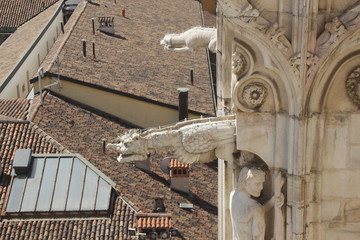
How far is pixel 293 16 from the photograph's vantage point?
27.5ft

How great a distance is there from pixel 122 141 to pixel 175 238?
2801cm

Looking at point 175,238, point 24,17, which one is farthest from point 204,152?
point 24,17

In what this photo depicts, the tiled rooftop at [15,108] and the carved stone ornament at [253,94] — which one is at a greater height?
the tiled rooftop at [15,108]

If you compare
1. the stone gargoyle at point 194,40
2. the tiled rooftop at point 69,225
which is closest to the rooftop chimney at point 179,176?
the tiled rooftop at point 69,225

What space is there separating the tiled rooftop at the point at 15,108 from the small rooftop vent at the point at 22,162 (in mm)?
6869

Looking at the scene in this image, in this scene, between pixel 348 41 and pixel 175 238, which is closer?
pixel 348 41

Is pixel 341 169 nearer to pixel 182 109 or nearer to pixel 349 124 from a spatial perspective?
Answer: pixel 349 124

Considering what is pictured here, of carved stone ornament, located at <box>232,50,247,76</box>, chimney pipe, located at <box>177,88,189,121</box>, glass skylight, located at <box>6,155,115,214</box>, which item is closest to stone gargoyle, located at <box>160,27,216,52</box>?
carved stone ornament, located at <box>232,50,247,76</box>

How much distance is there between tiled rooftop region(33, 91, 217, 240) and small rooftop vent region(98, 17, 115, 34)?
13.2 meters

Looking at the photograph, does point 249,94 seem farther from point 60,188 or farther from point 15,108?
point 15,108

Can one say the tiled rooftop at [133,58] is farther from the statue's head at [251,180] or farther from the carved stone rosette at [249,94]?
the carved stone rosette at [249,94]

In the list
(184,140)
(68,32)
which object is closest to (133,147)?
(184,140)

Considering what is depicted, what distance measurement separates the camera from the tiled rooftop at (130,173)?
39.2 m

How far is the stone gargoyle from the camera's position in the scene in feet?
35.2
